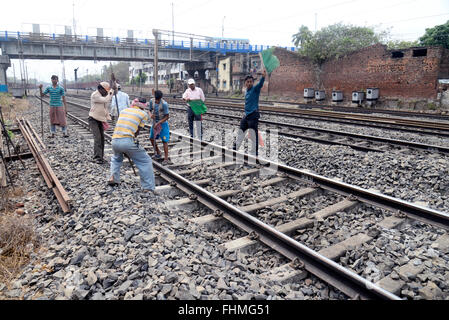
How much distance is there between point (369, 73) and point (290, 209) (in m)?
24.3

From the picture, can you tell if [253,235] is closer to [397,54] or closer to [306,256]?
[306,256]

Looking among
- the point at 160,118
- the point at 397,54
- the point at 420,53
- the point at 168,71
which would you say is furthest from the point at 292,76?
the point at 168,71

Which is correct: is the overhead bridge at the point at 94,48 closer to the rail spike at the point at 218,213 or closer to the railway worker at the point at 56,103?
the railway worker at the point at 56,103

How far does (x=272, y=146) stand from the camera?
28.6ft

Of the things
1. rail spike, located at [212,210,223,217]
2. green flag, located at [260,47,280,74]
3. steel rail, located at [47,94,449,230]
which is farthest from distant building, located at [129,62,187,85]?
rail spike, located at [212,210,223,217]

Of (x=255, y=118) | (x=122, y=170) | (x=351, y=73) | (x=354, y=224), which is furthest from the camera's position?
(x=351, y=73)

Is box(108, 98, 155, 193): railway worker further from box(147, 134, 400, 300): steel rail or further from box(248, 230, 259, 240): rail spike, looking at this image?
box(248, 230, 259, 240): rail spike

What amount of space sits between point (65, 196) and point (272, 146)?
5.49 meters

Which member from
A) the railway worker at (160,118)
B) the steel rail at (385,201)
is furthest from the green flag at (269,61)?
the railway worker at (160,118)

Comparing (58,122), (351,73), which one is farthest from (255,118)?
(351,73)

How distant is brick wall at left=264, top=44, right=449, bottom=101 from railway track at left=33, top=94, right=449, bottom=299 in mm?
20147

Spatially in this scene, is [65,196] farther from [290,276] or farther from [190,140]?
[190,140]

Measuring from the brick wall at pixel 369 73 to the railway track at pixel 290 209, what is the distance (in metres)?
20.1

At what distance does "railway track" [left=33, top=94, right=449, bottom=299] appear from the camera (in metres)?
3.07
